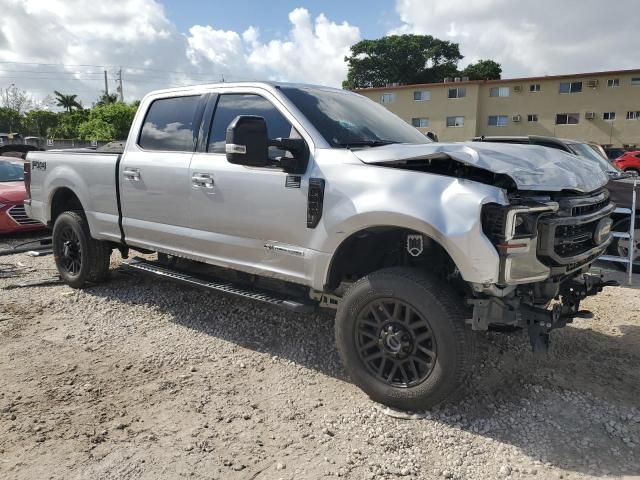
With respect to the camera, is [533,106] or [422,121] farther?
[422,121]

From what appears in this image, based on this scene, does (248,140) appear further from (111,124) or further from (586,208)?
(111,124)

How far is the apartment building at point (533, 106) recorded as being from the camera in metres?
36.4

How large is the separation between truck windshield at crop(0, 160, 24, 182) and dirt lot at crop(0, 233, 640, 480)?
565cm

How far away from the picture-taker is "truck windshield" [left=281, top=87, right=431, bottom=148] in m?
3.92

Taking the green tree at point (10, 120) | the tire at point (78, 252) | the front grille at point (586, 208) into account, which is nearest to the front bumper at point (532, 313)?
the front grille at point (586, 208)

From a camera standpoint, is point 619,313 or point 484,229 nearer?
point 484,229

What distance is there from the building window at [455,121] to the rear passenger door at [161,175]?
38.2 metres

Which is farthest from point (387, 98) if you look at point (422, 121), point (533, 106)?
point (533, 106)

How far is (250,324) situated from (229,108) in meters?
1.88

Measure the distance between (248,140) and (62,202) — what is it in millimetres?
3571

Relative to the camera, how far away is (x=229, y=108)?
448 cm

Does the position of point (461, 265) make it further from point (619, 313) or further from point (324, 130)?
point (619, 313)

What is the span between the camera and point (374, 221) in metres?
3.36

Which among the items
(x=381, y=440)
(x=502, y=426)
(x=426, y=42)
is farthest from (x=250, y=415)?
(x=426, y=42)
